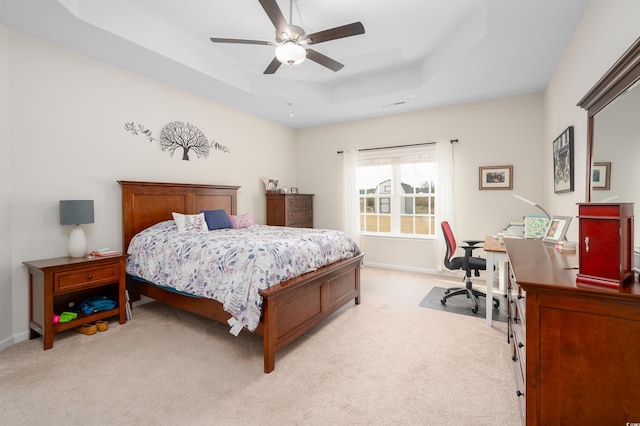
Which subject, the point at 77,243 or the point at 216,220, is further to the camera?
the point at 216,220

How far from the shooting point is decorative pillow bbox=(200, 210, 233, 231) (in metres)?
3.90

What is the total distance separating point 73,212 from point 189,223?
1.11 meters

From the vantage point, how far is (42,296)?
2.56 metres

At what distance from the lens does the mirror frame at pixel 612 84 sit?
1.43 m

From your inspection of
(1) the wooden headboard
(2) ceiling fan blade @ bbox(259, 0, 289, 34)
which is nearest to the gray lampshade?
(1) the wooden headboard

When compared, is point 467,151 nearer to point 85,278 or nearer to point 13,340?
point 85,278

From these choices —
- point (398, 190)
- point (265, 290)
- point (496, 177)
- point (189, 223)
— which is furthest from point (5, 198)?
point (496, 177)

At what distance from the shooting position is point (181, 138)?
4117 millimetres

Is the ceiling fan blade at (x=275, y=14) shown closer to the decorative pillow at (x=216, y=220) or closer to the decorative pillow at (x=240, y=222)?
the decorative pillow at (x=216, y=220)

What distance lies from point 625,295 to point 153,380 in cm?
268

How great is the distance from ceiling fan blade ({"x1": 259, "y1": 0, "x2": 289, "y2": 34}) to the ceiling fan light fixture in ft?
0.34

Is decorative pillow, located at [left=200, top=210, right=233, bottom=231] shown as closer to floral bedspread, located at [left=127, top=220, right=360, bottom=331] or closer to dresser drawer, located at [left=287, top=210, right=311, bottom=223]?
floral bedspread, located at [left=127, top=220, right=360, bottom=331]

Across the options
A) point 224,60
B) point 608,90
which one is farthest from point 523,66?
point 224,60

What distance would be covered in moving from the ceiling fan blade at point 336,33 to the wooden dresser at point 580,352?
6.91 ft
